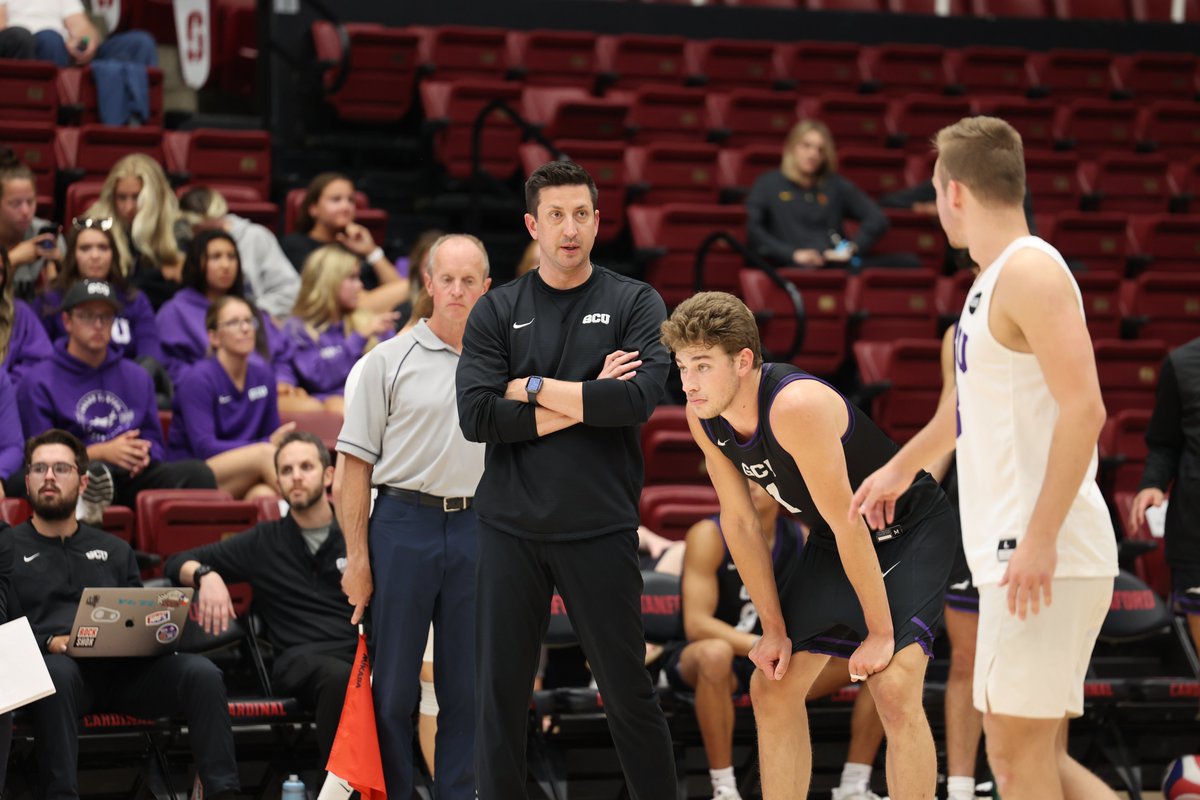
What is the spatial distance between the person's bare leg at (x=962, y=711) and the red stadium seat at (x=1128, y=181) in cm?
569

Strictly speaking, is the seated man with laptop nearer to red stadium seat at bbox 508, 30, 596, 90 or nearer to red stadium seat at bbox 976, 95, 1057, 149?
red stadium seat at bbox 508, 30, 596, 90

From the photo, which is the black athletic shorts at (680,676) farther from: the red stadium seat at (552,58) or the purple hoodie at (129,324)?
the red stadium seat at (552,58)

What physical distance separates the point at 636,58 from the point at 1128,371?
14.0 feet

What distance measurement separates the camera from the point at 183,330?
23.8 feet

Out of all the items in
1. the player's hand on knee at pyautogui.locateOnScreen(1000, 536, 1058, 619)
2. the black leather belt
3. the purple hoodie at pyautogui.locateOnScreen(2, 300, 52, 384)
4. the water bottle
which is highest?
the purple hoodie at pyautogui.locateOnScreen(2, 300, 52, 384)

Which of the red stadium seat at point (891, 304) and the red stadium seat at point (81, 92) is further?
the red stadium seat at point (81, 92)

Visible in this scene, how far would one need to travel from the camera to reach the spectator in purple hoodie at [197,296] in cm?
727

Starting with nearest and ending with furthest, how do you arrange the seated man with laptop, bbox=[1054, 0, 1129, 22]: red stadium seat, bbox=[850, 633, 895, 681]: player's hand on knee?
bbox=[850, 633, 895, 681]: player's hand on knee
the seated man with laptop
bbox=[1054, 0, 1129, 22]: red stadium seat

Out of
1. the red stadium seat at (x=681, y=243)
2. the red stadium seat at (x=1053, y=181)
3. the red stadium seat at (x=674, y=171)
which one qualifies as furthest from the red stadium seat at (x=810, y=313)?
the red stadium seat at (x=1053, y=181)

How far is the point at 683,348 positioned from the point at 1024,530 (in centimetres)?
114

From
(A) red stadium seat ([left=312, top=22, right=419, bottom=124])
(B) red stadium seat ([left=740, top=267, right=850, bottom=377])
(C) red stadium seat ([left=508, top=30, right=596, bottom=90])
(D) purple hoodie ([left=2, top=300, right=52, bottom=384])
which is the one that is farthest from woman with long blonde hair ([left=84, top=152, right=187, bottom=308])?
(C) red stadium seat ([left=508, top=30, right=596, bottom=90])

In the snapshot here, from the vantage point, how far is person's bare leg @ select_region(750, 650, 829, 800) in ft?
13.5

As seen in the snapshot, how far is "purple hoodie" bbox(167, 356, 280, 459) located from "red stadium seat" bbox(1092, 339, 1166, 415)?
4.26 m

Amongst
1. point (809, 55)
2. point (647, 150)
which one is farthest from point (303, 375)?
point (809, 55)
